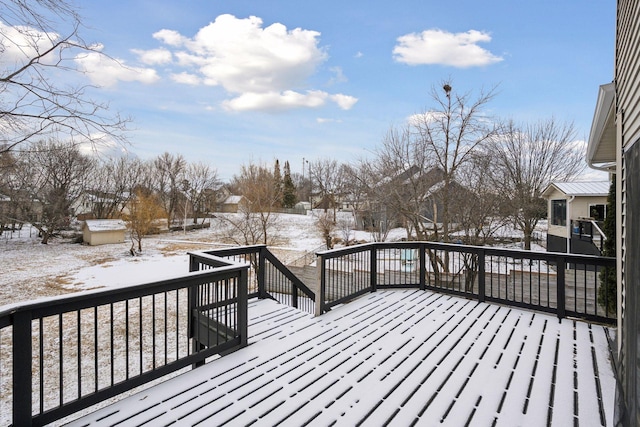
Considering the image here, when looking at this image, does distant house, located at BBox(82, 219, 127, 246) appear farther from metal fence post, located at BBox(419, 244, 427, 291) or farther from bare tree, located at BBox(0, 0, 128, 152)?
metal fence post, located at BBox(419, 244, 427, 291)

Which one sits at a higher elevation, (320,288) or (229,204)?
(229,204)

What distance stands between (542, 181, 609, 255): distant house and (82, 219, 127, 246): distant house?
26.6 metres

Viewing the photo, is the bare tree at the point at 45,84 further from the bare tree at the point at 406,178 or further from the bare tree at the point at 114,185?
the bare tree at the point at 114,185

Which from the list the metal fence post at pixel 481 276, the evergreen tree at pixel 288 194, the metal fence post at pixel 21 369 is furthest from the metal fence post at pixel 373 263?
the evergreen tree at pixel 288 194

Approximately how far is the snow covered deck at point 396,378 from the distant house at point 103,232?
24.2m

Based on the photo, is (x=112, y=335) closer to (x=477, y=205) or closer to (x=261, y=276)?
(x=261, y=276)

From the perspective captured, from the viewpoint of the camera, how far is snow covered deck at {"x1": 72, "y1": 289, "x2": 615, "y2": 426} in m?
2.37

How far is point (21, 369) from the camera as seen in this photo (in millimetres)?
2082

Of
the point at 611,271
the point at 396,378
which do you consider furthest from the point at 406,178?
the point at 396,378

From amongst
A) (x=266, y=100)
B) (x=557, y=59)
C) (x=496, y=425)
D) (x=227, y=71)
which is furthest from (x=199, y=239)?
(x=496, y=425)

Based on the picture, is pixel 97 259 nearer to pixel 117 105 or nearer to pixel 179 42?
pixel 179 42

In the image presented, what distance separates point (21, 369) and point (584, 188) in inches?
682

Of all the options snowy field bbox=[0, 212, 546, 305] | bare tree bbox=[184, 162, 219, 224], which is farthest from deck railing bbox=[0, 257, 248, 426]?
bare tree bbox=[184, 162, 219, 224]

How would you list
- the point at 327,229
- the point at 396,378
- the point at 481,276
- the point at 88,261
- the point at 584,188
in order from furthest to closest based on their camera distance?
the point at 327,229, the point at 88,261, the point at 584,188, the point at 481,276, the point at 396,378
